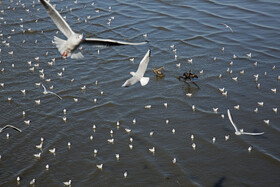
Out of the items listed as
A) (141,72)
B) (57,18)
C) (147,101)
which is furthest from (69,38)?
(147,101)

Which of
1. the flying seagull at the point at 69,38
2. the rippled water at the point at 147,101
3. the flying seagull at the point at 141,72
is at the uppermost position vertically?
the flying seagull at the point at 69,38

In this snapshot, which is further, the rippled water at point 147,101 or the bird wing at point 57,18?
the rippled water at point 147,101

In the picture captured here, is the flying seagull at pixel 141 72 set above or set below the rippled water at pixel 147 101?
above

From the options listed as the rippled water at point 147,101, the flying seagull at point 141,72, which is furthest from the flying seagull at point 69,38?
the rippled water at point 147,101

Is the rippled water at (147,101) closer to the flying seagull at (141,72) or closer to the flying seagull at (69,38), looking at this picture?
the flying seagull at (141,72)

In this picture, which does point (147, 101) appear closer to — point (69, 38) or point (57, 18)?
point (69, 38)

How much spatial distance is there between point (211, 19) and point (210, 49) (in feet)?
21.6

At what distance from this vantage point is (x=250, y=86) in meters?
24.9

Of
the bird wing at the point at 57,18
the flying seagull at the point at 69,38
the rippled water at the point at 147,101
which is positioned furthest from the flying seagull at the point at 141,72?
the rippled water at the point at 147,101

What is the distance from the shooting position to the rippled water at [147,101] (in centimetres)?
1788

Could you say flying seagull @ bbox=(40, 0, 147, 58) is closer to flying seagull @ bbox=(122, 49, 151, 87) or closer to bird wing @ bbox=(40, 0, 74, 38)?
bird wing @ bbox=(40, 0, 74, 38)

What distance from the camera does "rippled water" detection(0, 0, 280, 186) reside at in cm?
1788

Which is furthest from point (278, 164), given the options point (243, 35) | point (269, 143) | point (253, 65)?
point (243, 35)

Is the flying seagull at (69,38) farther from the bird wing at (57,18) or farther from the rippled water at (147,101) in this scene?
the rippled water at (147,101)
